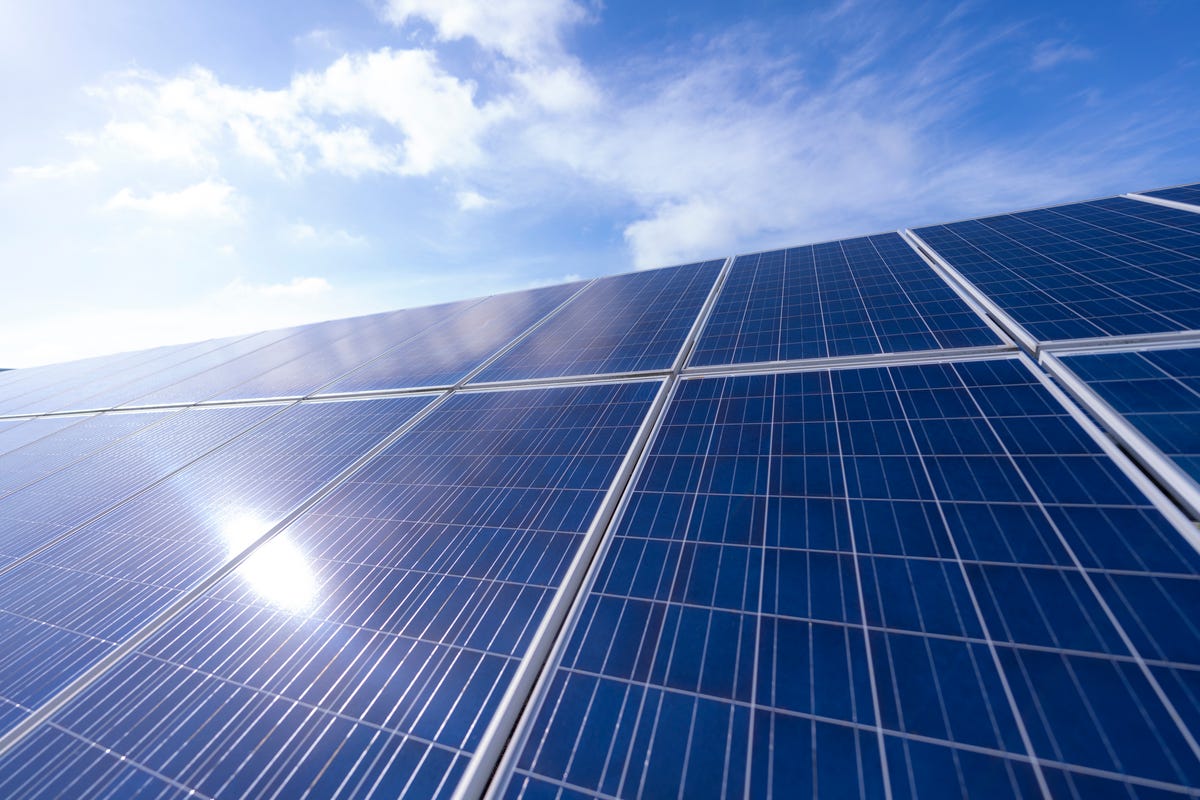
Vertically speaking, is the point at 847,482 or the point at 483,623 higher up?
the point at 847,482

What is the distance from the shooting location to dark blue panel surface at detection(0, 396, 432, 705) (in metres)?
5.15

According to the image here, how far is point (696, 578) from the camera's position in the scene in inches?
158

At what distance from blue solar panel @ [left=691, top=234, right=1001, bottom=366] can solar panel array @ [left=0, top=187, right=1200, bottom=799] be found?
130 mm

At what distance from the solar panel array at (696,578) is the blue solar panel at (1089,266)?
4.1 inches

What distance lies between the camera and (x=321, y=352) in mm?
16859

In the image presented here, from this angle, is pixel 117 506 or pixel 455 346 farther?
pixel 455 346

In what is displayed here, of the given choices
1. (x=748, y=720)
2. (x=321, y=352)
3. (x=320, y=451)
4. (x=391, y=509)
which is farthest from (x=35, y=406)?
(x=748, y=720)

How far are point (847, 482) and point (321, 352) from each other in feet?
60.7

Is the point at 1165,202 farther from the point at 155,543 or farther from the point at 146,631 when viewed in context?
the point at 155,543

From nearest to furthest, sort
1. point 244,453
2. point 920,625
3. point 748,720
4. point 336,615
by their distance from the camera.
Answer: point 748,720 → point 920,625 → point 336,615 → point 244,453

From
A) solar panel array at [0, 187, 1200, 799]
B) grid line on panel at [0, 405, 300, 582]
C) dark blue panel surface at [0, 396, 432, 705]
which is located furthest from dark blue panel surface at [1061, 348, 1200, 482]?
grid line on panel at [0, 405, 300, 582]

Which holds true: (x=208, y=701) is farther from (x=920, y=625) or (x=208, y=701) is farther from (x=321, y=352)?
(x=321, y=352)

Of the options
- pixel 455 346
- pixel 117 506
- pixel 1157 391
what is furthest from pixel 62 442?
pixel 1157 391

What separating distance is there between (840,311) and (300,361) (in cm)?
1765
